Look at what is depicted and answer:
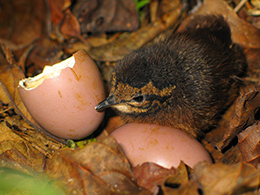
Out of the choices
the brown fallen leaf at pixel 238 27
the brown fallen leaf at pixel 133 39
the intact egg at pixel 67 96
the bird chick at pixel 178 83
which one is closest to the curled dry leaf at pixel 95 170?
the intact egg at pixel 67 96

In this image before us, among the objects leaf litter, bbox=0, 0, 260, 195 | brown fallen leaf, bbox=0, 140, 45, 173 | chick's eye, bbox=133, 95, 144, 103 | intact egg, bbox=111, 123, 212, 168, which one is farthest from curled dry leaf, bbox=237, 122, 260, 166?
brown fallen leaf, bbox=0, 140, 45, 173

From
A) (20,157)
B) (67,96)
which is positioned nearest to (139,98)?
(67,96)

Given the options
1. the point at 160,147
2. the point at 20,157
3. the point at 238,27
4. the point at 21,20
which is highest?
the point at 238,27

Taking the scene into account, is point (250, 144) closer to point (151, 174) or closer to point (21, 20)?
point (151, 174)

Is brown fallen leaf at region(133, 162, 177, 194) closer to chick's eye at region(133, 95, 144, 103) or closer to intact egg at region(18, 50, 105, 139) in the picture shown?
chick's eye at region(133, 95, 144, 103)

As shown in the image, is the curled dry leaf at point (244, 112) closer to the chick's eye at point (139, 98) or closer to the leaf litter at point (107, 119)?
the leaf litter at point (107, 119)

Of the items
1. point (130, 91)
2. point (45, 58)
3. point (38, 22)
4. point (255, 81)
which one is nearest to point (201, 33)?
point (255, 81)

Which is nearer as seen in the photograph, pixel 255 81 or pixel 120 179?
pixel 120 179

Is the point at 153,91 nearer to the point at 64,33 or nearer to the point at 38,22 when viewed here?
the point at 64,33
